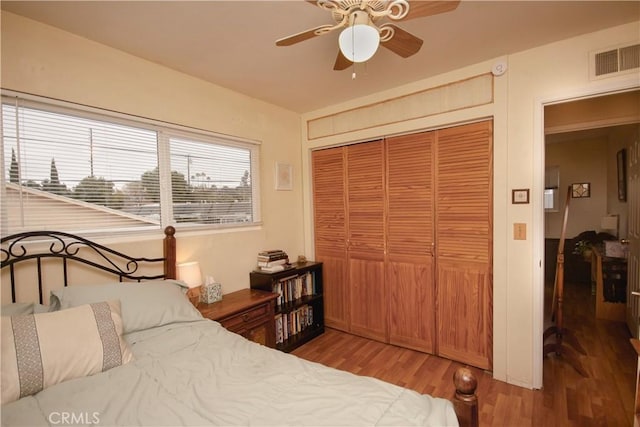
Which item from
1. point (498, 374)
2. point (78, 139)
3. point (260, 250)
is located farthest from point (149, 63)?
point (498, 374)

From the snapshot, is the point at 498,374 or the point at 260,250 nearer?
the point at 498,374

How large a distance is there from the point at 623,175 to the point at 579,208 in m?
1.64

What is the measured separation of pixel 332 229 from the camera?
337 cm

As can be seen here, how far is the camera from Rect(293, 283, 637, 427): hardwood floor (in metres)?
1.92

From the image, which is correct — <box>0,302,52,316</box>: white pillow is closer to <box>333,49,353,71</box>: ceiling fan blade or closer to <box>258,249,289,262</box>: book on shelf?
<box>258,249,289,262</box>: book on shelf

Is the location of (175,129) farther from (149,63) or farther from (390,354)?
(390,354)

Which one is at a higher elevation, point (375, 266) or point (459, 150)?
point (459, 150)

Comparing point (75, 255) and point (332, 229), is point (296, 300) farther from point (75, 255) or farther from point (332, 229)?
point (75, 255)

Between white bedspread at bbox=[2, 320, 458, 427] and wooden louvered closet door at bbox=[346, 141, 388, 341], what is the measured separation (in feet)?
5.64

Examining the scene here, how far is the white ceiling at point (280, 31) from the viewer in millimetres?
1664

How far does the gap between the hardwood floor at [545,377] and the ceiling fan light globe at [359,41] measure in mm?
2290

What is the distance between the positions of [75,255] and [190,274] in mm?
713

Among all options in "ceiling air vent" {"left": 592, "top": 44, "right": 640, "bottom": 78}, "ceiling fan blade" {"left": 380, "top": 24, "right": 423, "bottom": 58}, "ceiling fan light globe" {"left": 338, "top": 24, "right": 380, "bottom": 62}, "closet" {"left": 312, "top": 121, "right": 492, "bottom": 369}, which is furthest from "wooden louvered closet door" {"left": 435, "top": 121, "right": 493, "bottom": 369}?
"ceiling fan light globe" {"left": 338, "top": 24, "right": 380, "bottom": 62}

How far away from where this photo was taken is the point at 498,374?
2357 millimetres
